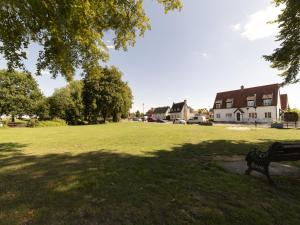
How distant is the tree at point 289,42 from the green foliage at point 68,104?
46.7 meters

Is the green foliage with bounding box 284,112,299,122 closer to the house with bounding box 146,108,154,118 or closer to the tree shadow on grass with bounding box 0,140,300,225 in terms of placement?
the tree shadow on grass with bounding box 0,140,300,225

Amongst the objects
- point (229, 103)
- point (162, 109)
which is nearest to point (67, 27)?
point (229, 103)

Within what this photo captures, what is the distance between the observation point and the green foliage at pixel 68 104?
166ft

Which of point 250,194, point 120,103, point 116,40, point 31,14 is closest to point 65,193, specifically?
point 250,194

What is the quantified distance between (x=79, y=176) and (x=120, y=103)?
151ft

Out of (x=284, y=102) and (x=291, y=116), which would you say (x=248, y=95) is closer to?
(x=284, y=102)

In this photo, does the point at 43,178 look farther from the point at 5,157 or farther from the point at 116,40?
the point at 116,40

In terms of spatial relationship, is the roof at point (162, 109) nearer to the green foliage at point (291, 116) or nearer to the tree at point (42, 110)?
the green foliage at point (291, 116)

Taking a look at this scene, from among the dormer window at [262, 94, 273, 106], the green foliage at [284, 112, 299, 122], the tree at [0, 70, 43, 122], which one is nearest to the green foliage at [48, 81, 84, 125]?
the tree at [0, 70, 43, 122]

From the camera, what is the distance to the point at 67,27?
765 centimetres

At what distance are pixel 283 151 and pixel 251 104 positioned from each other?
178 feet

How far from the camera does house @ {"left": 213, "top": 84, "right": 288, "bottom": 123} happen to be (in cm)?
4966

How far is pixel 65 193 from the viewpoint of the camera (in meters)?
4.46

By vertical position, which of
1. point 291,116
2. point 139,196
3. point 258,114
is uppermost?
point 258,114
